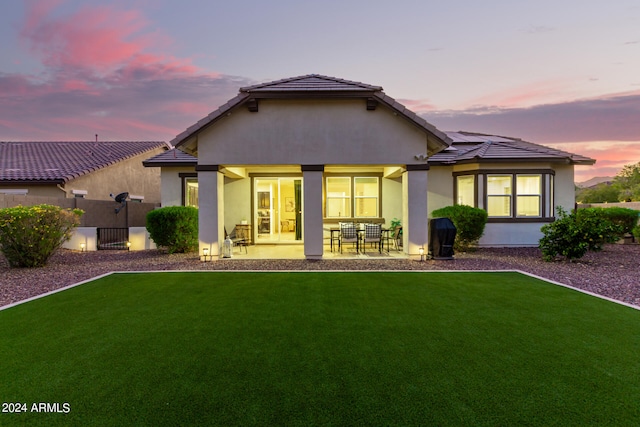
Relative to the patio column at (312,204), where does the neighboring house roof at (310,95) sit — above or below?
above

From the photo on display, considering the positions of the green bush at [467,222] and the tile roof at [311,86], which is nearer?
the tile roof at [311,86]

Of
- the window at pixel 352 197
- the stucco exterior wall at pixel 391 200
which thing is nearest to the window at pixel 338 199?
the window at pixel 352 197

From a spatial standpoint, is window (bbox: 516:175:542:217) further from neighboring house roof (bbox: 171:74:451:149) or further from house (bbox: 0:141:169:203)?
house (bbox: 0:141:169:203)

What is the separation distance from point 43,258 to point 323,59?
1380 cm

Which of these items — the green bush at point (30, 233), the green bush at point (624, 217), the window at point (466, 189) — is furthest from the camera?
the green bush at point (624, 217)

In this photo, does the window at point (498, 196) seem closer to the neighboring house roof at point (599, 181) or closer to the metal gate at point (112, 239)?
the metal gate at point (112, 239)

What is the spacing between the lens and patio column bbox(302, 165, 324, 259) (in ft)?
30.2

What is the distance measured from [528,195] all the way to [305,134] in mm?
9537

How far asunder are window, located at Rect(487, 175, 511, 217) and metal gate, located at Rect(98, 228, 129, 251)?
1523 centimetres

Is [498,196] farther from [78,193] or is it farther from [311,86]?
[78,193]

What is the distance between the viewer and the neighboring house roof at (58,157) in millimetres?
14913

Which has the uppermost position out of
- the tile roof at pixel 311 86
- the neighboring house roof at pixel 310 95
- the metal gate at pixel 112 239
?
the tile roof at pixel 311 86

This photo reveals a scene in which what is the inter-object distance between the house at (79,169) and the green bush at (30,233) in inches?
319

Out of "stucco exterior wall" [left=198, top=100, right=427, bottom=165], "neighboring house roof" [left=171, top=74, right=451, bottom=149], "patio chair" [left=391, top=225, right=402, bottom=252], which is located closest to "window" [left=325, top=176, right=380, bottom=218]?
"patio chair" [left=391, top=225, right=402, bottom=252]
